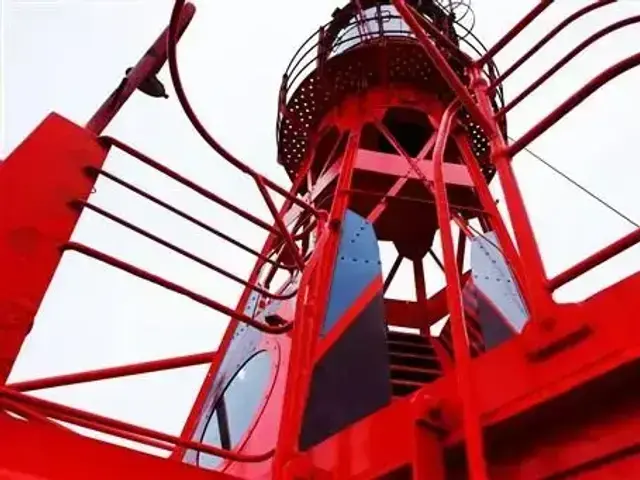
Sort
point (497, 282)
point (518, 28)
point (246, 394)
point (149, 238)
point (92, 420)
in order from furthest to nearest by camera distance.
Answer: point (497, 282) < point (246, 394) < point (149, 238) < point (518, 28) < point (92, 420)

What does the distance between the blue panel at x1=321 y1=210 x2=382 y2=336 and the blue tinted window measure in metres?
0.80

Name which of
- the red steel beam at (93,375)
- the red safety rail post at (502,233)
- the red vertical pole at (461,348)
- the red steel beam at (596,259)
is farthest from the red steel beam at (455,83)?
the red steel beam at (93,375)

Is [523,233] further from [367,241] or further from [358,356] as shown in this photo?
[367,241]

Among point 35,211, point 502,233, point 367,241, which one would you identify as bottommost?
point 35,211

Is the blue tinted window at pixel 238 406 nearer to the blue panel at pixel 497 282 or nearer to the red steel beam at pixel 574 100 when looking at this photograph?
the blue panel at pixel 497 282

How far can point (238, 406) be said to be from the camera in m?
4.04

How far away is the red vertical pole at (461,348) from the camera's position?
1552 millimetres

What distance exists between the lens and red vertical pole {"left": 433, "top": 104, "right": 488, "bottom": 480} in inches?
61.1

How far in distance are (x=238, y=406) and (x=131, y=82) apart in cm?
196

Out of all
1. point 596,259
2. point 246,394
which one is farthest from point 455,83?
point 246,394

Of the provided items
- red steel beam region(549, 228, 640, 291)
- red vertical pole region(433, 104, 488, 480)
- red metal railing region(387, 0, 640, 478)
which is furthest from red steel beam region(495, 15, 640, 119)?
red steel beam region(549, 228, 640, 291)

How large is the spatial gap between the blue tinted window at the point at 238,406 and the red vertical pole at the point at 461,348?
1.91 m

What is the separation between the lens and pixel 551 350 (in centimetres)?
170

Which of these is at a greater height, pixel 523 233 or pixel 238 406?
pixel 238 406
